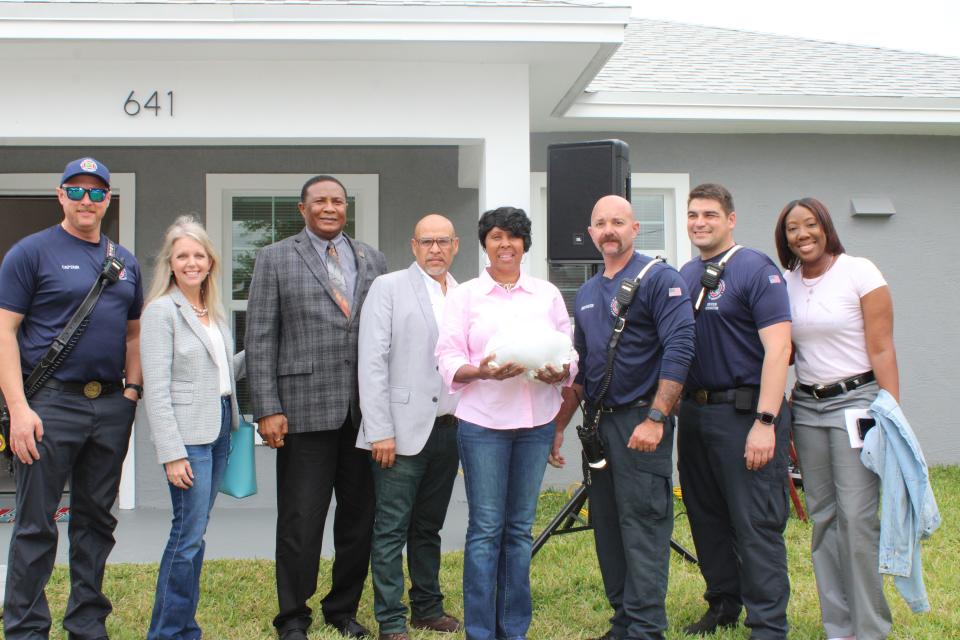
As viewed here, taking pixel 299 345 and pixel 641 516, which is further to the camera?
pixel 299 345

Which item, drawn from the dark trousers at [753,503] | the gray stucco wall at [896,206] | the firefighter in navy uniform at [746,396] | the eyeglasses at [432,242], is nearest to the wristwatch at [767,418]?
the firefighter in navy uniform at [746,396]

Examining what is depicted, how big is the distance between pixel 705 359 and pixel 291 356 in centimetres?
176

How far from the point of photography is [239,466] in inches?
148

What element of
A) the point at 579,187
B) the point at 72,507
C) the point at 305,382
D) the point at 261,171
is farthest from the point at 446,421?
the point at 261,171

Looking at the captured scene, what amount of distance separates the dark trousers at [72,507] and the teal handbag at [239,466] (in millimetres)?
433

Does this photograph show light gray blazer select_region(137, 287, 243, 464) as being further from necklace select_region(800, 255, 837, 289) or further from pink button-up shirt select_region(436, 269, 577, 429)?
necklace select_region(800, 255, 837, 289)

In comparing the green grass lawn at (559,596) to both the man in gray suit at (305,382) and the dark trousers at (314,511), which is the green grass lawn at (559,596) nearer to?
the dark trousers at (314,511)

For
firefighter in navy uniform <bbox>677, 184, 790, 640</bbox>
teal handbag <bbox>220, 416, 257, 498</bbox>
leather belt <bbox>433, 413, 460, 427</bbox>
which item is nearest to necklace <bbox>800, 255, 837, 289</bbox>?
firefighter in navy uniform <bbox>677, 184, 790, 640</bbox>

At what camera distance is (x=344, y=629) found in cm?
386

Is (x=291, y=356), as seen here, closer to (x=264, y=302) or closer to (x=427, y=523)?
(x=264, y=302)

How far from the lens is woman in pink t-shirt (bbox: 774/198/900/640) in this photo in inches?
137

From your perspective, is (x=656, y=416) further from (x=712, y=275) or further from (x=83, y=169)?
(x=83, y=169)

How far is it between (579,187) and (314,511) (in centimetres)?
253

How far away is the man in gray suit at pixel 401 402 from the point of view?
3.63 metres
